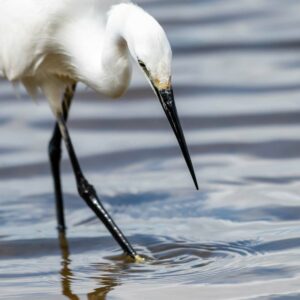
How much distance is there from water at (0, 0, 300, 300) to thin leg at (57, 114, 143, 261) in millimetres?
102

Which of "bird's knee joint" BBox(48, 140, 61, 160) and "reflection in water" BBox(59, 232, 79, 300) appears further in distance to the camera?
"bird's knee joint" BBox(48, 140, 61, 160)

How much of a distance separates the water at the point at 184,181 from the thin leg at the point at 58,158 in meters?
0.08

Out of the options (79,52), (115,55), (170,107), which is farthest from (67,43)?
(170,107)

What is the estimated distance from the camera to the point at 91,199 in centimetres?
704

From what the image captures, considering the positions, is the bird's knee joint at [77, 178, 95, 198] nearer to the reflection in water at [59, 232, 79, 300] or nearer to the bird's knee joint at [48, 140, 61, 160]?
the reflection in water at [59, 232, 79, 300]

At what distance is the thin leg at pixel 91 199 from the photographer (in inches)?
263

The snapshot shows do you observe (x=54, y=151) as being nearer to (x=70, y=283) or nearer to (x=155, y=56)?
(x=70, y=283)

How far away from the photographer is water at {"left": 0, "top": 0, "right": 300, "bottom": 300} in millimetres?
6148

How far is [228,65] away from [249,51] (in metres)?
0.31

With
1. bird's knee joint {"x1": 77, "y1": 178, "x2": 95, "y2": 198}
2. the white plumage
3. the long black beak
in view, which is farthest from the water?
the white plumage

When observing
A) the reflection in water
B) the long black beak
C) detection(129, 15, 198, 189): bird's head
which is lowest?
the reflection in water

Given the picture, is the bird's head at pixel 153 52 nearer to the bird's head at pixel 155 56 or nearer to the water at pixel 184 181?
the bird's head at pixel 155 56

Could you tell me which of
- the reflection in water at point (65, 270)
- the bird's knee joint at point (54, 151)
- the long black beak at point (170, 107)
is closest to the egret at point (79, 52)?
the long black beak at point (170, 107)

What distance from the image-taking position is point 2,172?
321 inches
